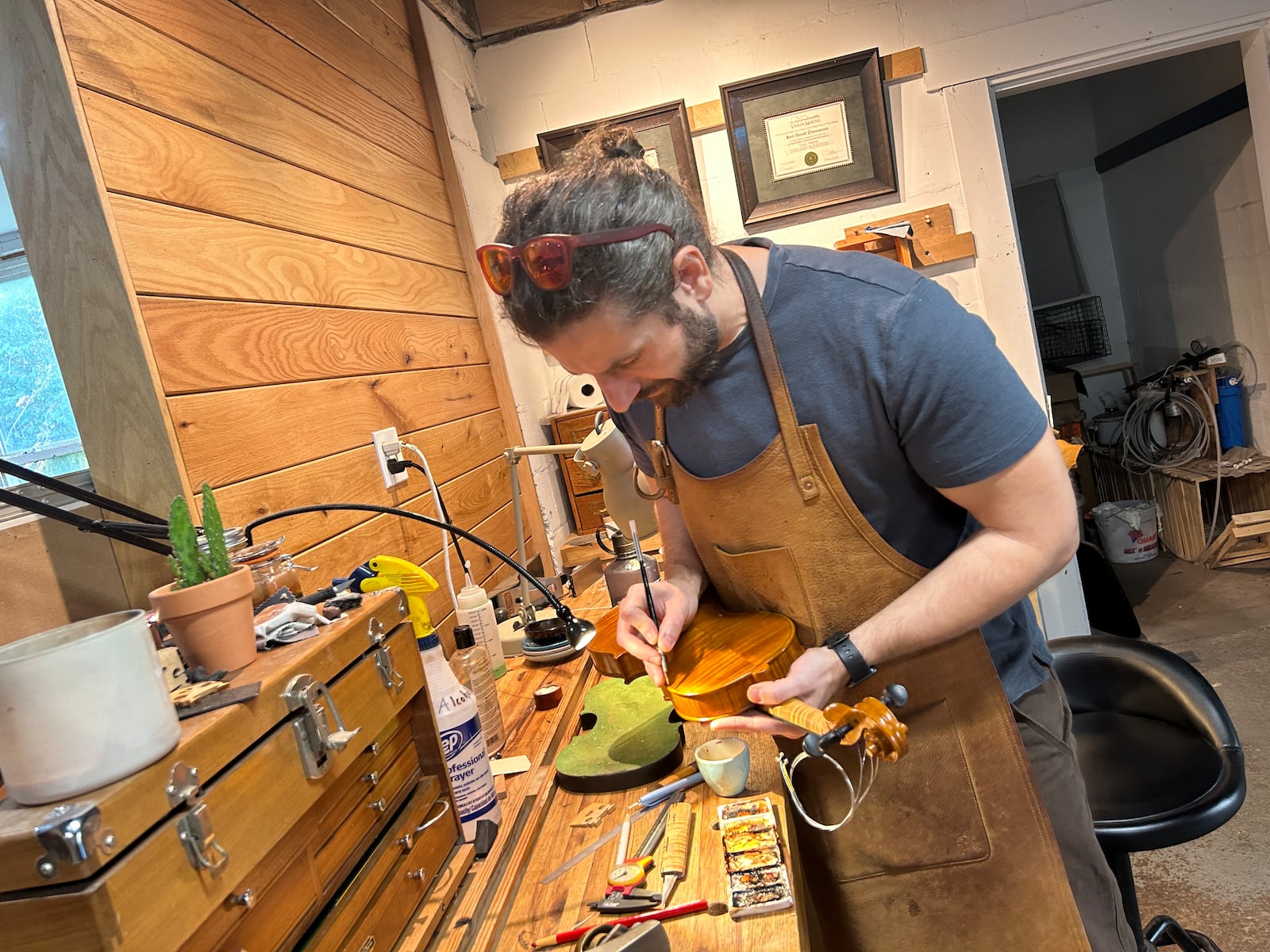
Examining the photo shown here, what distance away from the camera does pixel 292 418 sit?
5.55 ft

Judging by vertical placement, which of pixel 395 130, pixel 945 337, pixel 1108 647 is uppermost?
pixel 395 130

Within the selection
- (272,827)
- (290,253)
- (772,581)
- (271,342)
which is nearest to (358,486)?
(271,342)

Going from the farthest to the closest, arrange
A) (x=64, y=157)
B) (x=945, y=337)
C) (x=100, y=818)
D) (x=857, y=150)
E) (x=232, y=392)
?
(x=857, y=150)
(x=232, y=392)
(x=64, y=157)
(x=945, y=337)
(x=100, y=818)

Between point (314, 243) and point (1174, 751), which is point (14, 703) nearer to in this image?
point (314, 243)

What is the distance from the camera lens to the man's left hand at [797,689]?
1183mm

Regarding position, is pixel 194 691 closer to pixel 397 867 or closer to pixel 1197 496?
pixel 397 867

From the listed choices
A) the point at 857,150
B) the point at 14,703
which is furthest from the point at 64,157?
the point at 857,150

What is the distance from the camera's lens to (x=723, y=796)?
4.39 ft

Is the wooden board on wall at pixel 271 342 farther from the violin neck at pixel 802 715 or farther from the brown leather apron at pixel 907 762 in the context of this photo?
the violin neck at pixel 802 715

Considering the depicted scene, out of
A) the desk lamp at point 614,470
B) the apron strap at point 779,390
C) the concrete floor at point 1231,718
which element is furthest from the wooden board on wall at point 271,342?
the concrete floor at point 1231,718

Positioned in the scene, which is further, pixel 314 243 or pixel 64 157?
pixel 314 243

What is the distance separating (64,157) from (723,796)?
139 cm

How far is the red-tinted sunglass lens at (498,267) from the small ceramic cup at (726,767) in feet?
2.54

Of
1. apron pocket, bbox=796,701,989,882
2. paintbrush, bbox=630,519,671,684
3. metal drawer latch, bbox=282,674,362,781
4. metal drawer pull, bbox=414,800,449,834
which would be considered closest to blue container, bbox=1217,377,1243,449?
apron pocket, bbox=796,701,989,882
